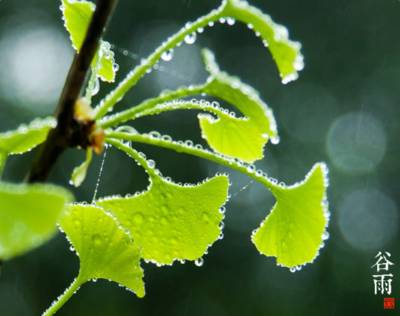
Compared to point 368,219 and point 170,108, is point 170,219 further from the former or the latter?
point 368,219

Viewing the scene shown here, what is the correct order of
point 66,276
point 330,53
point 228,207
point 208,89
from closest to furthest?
1. point 208,89
2. point 66,276
3. point 228,207
4. point 330,53

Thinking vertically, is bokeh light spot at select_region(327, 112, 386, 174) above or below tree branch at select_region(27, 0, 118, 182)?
above

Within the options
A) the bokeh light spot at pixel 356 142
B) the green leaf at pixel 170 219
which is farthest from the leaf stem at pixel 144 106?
the bokeh light spot at pixel 356 142

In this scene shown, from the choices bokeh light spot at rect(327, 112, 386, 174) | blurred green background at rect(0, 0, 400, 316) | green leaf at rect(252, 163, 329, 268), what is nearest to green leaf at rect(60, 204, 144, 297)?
green leaf at rect(252, 163, 329, 268)

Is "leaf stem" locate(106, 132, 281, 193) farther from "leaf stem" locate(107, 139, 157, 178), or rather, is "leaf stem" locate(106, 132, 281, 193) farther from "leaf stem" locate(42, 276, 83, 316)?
"leaf stem" locate(42, 276, 83, 316)

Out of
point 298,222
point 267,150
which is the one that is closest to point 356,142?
point 267,150

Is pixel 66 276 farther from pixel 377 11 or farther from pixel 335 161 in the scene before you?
pixel 377 11

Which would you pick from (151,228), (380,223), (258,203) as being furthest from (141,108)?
(380,223)
